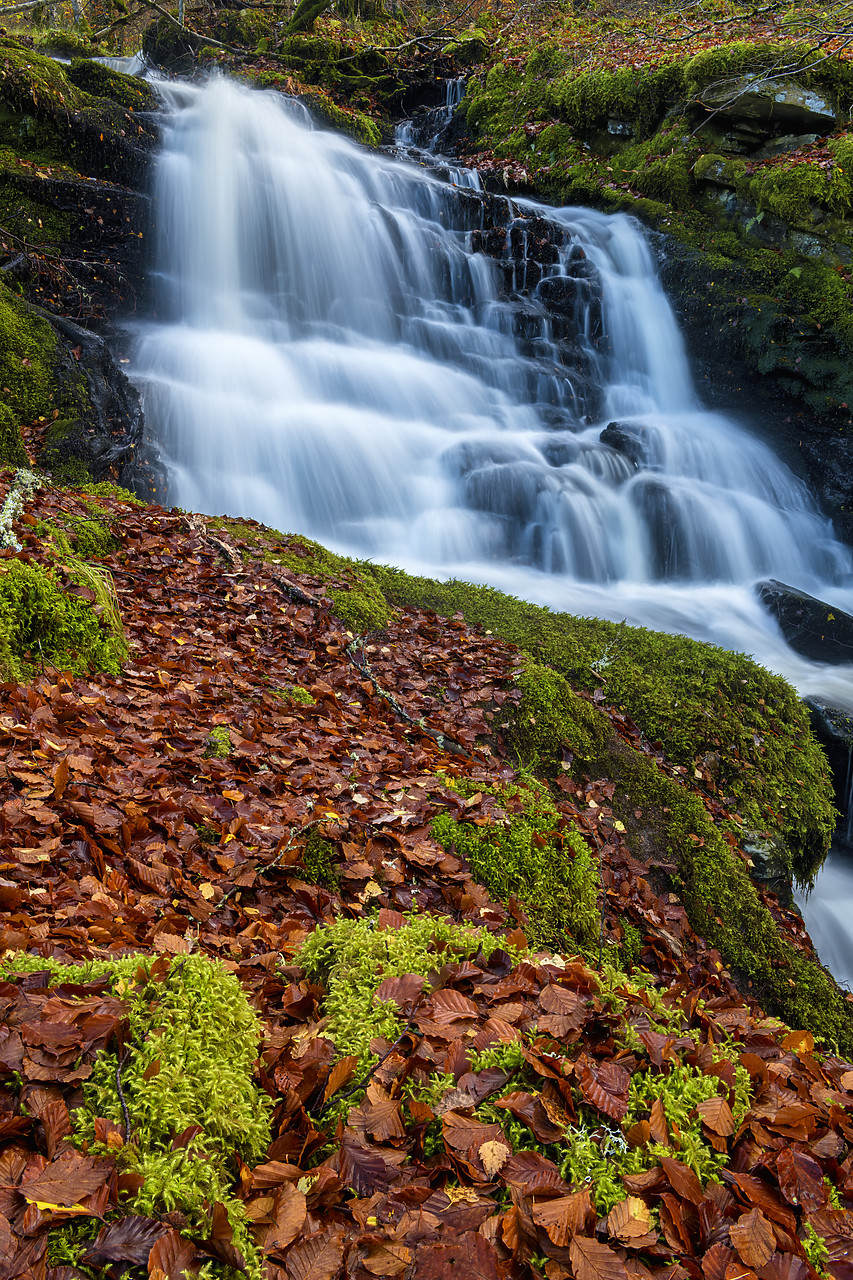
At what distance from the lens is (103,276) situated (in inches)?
456

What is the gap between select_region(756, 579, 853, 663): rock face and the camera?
30.8 ft

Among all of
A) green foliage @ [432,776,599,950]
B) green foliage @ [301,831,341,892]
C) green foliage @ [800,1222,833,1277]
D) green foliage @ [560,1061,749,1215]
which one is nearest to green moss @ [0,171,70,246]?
green foliage @ [301,831,341,892]

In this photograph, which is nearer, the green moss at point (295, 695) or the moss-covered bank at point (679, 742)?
the green moss at point (295, 695)

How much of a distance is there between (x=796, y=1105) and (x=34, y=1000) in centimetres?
194

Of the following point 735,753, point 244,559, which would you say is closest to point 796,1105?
point 735,753

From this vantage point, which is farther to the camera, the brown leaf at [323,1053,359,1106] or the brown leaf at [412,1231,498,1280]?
the brown leaf at [323,1053,359,1106]

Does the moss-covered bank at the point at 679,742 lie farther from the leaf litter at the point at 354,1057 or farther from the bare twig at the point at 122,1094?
the bare twig at the point at 122,1094

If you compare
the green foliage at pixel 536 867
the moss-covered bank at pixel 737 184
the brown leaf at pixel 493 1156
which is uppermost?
the moss-covered bank at pixel 737 184

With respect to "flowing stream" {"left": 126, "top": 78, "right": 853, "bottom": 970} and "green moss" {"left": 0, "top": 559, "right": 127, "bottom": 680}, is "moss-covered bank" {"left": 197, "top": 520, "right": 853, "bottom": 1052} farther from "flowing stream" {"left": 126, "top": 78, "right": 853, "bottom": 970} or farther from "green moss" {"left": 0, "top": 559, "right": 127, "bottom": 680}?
"flowing stream" {"left": 126, "top": 78, "right": 853, "bottom": 970}

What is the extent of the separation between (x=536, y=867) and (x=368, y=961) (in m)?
1.66

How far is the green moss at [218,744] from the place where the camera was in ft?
11.6

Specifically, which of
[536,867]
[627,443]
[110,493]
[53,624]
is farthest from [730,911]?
[627,443]

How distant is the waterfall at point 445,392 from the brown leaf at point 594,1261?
27.5 ft

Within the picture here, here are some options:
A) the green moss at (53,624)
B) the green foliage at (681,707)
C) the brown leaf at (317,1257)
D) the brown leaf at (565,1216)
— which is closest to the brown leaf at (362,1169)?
the brown leaf at (317,1257)
